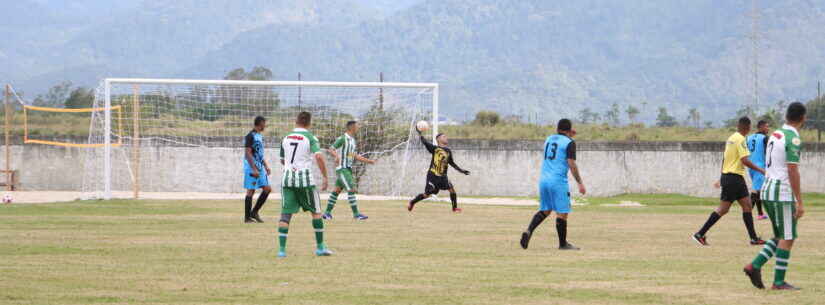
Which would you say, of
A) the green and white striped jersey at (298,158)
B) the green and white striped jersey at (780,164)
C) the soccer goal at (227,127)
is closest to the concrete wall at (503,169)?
the soccer goal at (227,127)

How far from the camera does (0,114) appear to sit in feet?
184

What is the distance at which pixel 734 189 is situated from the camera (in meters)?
15.8

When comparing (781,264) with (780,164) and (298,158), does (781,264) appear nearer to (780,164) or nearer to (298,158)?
(780,164)

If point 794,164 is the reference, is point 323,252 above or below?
below

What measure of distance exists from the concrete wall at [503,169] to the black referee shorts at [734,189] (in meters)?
19.2

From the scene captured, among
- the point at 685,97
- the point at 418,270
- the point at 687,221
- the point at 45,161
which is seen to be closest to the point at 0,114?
the point at 45,161

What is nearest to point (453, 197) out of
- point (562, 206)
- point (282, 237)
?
point (562, 206)

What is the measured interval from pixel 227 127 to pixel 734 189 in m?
21.2

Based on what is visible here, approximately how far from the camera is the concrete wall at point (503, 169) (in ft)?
115

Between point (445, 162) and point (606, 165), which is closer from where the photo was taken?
point (445, 162)

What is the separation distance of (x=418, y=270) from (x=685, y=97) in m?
180

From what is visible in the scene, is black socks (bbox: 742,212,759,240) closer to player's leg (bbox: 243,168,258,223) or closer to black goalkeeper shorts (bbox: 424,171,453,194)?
black goalkeeper shorts (bbox: 424,171,453,194)

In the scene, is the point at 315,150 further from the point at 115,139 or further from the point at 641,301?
the point at 115,139

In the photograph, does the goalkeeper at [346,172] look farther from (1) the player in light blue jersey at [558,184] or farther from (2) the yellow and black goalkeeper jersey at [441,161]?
(1) the player in light blue jersey at [558,184]
